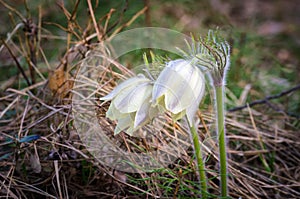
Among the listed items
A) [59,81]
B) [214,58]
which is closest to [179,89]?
[214,58]

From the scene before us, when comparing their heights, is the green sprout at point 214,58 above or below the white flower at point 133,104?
above

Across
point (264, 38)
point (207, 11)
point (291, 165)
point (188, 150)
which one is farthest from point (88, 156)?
point (207, 11)

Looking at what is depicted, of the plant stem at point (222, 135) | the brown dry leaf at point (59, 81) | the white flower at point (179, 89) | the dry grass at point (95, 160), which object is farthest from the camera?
the brown dry leaf at point (59, 81)

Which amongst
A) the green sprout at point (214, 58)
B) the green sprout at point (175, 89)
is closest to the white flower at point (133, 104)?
the green sprout at point (175, 89)

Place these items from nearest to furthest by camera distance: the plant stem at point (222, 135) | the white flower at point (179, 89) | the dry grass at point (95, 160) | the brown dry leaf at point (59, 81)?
the white flower at point (179, 89), the plant stem at point (222, 135), the dry grass at point (95, 160), the brown dry leaf at point (59, 81)

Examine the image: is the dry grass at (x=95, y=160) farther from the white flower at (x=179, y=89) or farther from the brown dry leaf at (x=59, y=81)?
the white flower at (x=179, y=89)

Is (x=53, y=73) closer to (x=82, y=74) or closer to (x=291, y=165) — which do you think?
(x=82, y=74)

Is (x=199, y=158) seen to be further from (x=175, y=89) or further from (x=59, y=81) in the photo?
(x=59, y=81)
